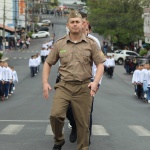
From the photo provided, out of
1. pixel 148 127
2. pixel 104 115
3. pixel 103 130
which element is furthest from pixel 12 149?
pixel 104 115

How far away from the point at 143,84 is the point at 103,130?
44.6 feet

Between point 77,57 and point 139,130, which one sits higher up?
point 77,57

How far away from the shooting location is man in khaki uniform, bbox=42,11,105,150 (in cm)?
843

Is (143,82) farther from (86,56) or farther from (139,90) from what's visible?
(86,56)

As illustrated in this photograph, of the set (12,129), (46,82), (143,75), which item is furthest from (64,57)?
(143,75)

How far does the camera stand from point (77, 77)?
8430mm

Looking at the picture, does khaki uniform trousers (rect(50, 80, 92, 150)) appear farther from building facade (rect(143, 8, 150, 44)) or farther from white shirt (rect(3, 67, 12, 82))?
building facade (rect(143, 8, 150, 44))

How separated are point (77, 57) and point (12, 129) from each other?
4.49m

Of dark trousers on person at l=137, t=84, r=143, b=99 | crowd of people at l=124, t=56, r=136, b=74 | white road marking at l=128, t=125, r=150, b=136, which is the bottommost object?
crowd of people at l=124, t=56, r=136, b=74

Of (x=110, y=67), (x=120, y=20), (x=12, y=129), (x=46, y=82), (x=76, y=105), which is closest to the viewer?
(x=76, y=105)

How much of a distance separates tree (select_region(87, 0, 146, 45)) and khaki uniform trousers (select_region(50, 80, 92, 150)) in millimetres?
59537

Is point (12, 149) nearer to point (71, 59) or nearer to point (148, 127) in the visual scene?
point (71, 59)

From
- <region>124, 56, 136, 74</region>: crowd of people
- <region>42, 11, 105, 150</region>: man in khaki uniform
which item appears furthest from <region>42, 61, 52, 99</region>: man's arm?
<region>124, 56, 136, 74</region>: crowd of people

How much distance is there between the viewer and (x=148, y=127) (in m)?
13.7
